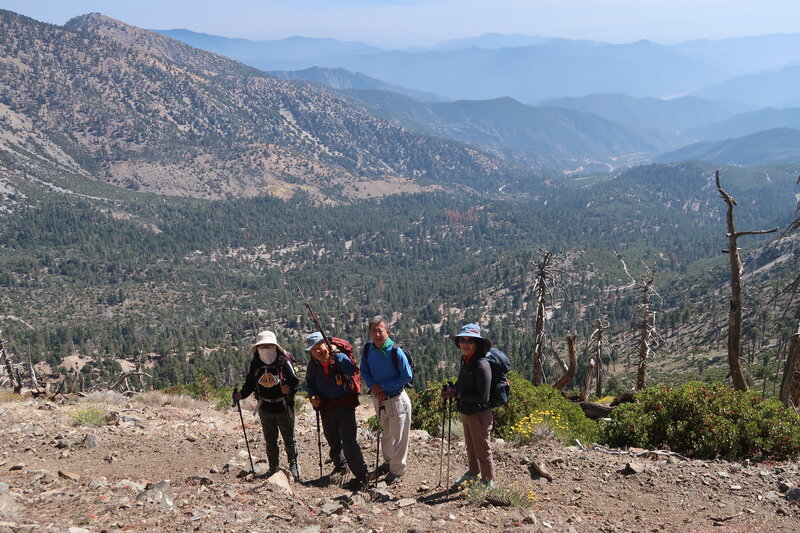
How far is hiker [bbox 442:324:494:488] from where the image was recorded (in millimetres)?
7619

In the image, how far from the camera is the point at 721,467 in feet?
29.6

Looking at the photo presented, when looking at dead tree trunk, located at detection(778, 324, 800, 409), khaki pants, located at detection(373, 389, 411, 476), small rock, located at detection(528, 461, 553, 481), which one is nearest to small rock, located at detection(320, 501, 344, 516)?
khaki pants, located at detection(373, 389, 411, 476)

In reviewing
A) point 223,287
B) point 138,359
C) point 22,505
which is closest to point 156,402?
point 22,505

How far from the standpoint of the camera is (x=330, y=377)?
8.34m

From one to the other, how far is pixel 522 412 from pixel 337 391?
5812mm

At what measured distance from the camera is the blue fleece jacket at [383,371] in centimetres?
814

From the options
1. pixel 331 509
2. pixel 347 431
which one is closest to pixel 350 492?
pixel 347 431

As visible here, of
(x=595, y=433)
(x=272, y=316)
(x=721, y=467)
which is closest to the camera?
(x=721, y=467)

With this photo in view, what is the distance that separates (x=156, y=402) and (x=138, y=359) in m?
99.6

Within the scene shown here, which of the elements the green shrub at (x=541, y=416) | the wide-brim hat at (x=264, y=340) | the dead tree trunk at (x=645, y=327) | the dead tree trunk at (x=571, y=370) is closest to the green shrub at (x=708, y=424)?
the green shrub at (x=541, y=416)

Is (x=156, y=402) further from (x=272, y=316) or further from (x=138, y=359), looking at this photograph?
(x=272, y=316)

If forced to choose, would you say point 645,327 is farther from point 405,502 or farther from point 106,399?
point 106,399

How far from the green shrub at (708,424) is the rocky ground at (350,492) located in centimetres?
63

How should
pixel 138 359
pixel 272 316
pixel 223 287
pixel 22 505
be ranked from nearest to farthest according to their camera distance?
pixel 22 505 < pixel 138 359 < pixel 272 316 < pixel 223 287
